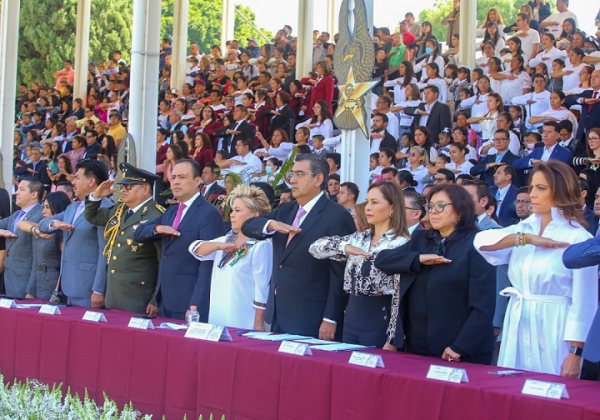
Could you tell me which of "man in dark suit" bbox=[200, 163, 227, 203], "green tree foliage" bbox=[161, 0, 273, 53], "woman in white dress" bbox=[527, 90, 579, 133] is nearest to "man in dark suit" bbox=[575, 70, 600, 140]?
"woman in white dress" bbox=[527, 90, 579, 133]

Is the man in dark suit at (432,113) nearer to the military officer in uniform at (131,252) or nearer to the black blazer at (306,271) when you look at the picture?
the military officer in uniform at (131,252)

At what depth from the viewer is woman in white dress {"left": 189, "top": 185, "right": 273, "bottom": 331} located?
5.20 m

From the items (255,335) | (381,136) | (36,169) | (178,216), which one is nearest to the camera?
(255,335)

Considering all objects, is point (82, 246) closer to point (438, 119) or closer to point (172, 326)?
point (172, 326)

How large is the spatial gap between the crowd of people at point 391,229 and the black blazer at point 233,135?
0.04 m

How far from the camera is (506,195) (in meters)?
8.45

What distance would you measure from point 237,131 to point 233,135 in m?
0.13

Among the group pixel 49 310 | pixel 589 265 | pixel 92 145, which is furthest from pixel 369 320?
pixel 92 145

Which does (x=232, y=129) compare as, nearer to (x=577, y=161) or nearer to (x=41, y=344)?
(x=577, y=161)

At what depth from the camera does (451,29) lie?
16062mm

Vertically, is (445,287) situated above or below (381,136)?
below

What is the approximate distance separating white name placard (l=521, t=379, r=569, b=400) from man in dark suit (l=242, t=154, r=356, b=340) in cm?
178

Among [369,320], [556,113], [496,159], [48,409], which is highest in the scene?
[556,113]

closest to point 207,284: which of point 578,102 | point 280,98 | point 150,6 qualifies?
point 150,6
